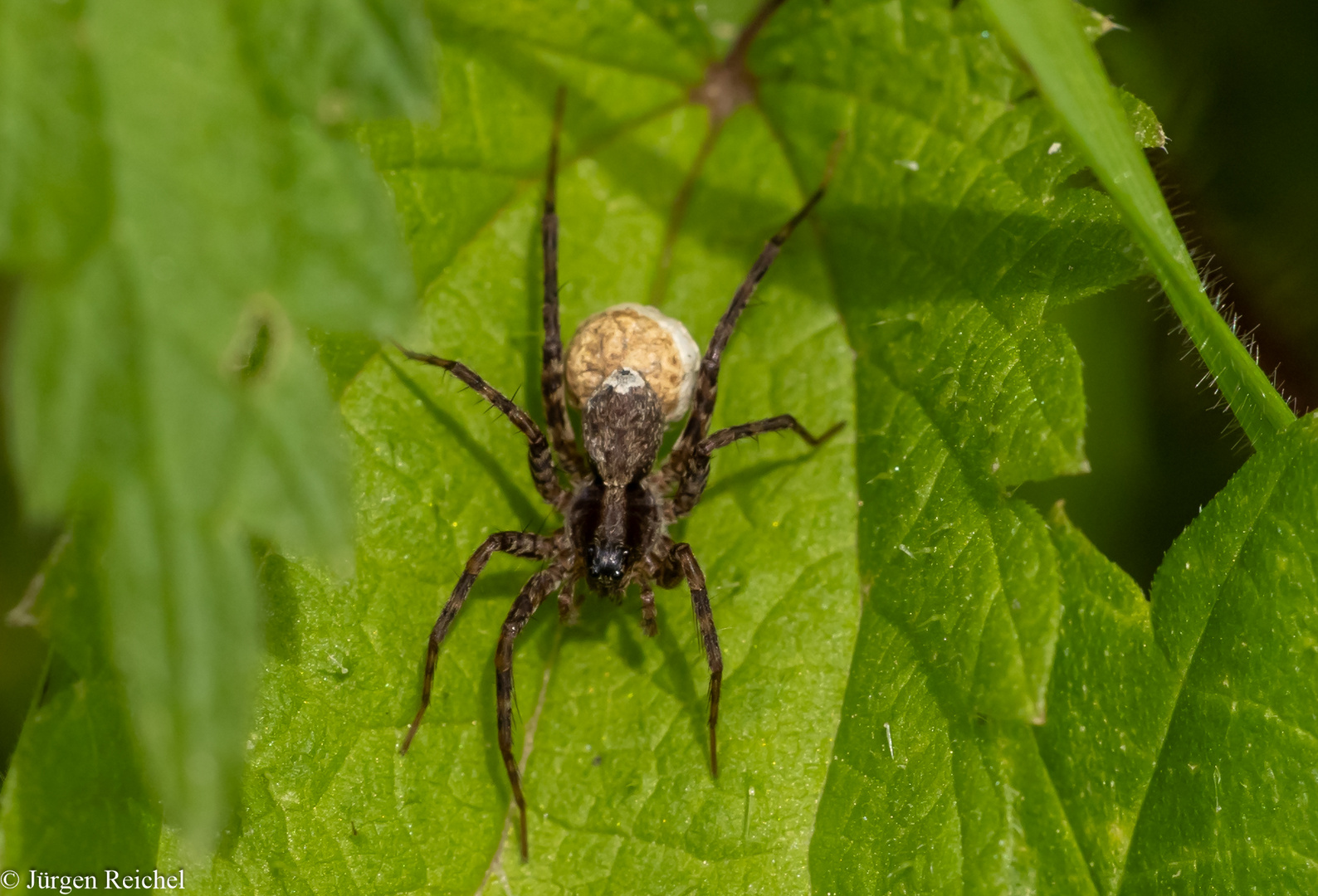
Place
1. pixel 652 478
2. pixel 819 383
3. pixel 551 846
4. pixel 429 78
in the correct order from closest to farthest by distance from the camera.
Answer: pixel 429 78, pixel 551 846, pixel 819 383, pixel 652 478

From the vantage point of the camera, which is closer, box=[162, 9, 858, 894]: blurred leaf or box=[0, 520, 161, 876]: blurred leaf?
box=[0, 520, 161, 876]: blurred leaf

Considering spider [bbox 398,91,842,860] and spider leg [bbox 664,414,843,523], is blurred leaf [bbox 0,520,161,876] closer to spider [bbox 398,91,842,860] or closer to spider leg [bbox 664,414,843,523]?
spider [bbox 398,91,842,860]

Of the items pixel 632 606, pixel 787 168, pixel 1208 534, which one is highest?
pixel 787 168

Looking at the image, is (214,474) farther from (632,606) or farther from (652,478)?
(652,478)

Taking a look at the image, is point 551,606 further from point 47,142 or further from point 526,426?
point 47,142

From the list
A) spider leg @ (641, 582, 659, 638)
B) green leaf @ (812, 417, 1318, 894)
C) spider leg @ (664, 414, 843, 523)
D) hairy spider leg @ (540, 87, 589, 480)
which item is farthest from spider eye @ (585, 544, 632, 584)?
green leaf @ (812, 417, 1318, 894)

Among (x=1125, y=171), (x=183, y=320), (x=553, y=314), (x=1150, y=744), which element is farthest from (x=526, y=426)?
(x=1150, y=744)

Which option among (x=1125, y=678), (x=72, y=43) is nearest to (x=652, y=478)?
(x=1125, y=678)
